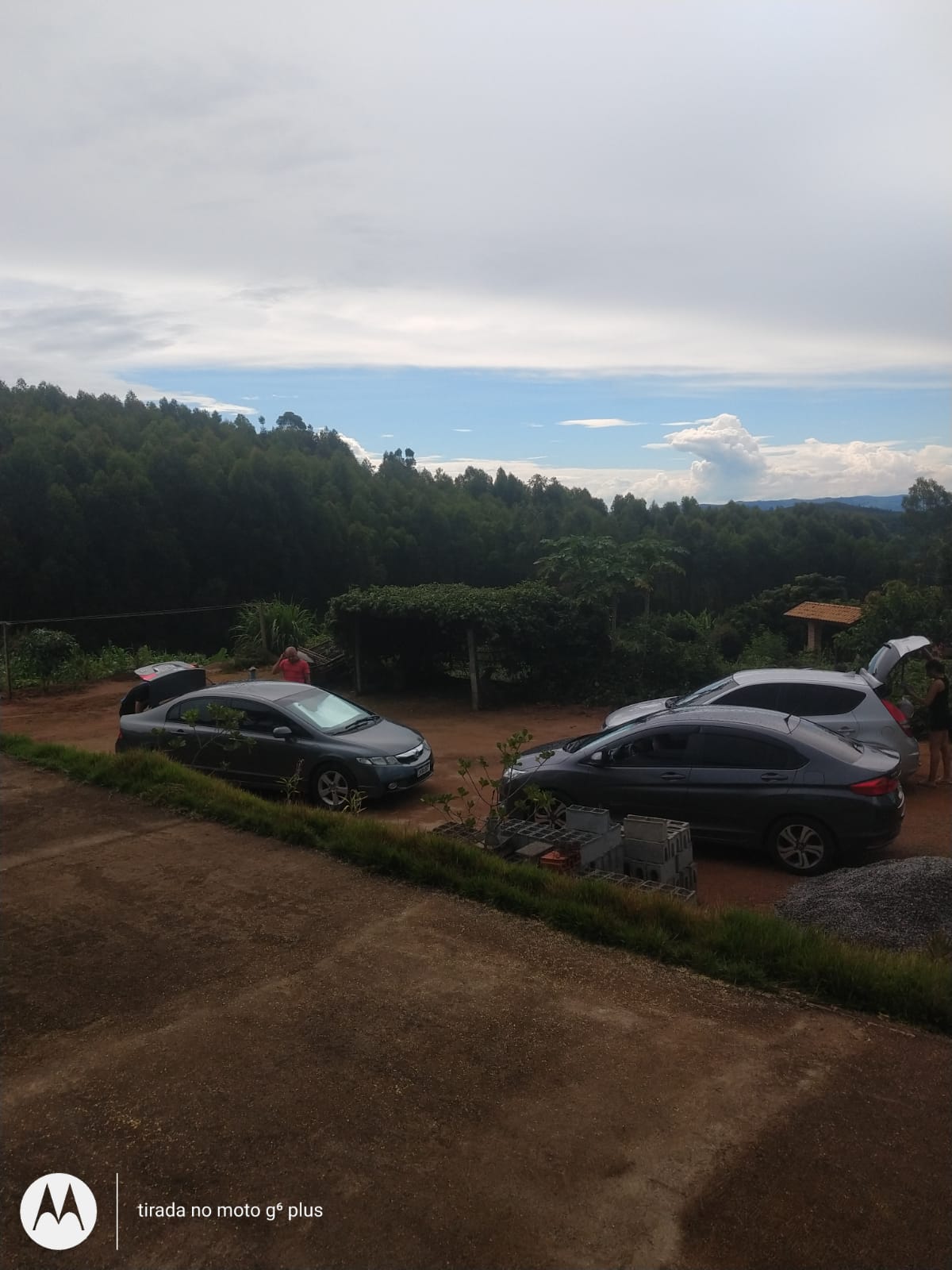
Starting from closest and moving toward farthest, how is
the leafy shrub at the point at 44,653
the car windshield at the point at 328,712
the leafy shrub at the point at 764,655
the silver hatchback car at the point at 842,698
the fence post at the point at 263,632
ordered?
the silver hatchback car at the point at 842,698 → the car windshield at the point at 328,712 → the leafy shrub at the point at 764,655 → the leafy shrub at the point at 44,653 → the fence post at the point at 263,632

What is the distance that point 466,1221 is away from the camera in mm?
3186

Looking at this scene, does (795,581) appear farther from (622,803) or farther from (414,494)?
(622,803)

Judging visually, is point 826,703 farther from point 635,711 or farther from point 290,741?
point 290,741

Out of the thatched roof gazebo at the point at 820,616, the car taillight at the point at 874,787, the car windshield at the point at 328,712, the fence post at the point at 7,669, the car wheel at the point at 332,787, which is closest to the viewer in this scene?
the car taillight at the point at 874,787

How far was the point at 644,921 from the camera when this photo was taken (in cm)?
561

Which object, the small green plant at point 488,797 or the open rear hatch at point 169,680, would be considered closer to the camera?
the small green plant at point 488,797

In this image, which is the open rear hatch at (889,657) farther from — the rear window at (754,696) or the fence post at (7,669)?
the fence post at (7,669)

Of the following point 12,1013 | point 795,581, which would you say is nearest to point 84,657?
point 12,1013

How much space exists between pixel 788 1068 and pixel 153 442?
41.4 m

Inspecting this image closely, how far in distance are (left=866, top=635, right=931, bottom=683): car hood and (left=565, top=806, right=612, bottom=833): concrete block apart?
4.60 m

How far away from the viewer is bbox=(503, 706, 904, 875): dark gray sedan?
769cm

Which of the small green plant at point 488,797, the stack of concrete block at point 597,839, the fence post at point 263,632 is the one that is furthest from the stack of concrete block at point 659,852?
the fence post at point 263,632

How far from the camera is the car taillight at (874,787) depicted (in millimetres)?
7648

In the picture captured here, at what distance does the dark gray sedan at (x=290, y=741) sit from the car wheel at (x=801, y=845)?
4002mm
